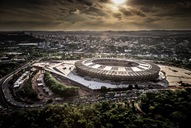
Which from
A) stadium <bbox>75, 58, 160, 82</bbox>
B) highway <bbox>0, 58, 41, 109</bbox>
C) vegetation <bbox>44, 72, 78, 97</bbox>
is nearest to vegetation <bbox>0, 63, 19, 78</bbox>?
highway <bbox>0, 58, 41, 109</bbox>

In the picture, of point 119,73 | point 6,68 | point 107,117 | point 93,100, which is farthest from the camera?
point 6,68

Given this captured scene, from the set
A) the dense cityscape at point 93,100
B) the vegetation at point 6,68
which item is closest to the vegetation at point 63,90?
the dense cityscape at point 93,100

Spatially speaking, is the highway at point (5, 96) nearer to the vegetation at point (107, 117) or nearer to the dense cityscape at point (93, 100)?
the dense cityscape at point (93, 100)

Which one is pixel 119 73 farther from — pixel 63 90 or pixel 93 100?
pixel 63 90

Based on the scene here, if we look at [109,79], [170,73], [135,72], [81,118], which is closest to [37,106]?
[81,118]

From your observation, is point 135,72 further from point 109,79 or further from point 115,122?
point 115,122

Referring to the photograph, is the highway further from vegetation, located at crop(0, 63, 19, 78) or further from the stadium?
the stadium

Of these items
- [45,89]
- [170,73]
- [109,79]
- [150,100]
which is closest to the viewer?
[150,100]

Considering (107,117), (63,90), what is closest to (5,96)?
(63,90)
